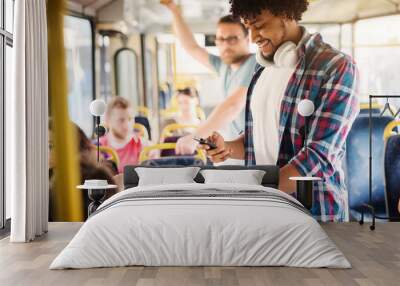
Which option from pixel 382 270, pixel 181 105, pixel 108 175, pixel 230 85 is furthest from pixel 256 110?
pixel 382 270

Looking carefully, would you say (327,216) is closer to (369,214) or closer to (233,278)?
(369,214)

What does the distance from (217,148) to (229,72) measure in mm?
1055

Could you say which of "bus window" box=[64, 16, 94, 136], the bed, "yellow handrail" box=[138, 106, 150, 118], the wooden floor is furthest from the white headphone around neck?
the bed

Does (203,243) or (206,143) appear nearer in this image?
(203,243)

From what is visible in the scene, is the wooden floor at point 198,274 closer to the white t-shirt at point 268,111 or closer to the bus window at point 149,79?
the white t-shirt at point 268,111

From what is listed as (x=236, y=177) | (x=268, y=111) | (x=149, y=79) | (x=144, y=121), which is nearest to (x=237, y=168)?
(x=236, y=177)

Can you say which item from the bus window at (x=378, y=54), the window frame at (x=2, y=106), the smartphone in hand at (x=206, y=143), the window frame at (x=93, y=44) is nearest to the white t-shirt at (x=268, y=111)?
the smartphone in hand at (x=206, y=143)

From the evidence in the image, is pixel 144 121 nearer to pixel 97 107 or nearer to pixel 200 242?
pixel 97 107

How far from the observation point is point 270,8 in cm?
812

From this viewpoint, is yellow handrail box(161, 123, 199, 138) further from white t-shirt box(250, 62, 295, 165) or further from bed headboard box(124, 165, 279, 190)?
white t-shirt box(250, 62, 295, 165)

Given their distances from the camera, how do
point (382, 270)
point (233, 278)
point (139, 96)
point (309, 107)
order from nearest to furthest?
point (233, 278) → point (382, 270) → point (309, 107) → point (139, 96)

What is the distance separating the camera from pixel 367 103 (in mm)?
8109

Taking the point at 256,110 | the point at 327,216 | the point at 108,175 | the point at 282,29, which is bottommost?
the point at 327,216

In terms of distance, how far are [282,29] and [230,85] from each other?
1036 millimetres
